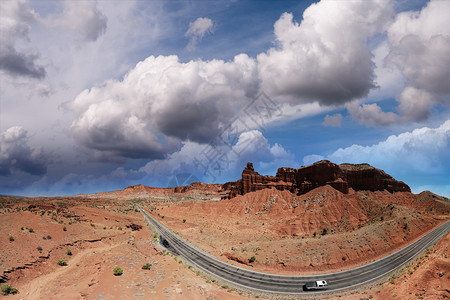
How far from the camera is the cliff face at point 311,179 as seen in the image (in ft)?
376

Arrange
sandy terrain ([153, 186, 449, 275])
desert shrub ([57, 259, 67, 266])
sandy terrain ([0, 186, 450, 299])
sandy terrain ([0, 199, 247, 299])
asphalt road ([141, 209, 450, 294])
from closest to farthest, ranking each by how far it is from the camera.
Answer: sandy terrain ([0, 199, 247, 299])
sandy terrain ([0, 186, 450, 299])
desert shrub ([57, 259, 67, 266])
asphalt road ([141, 209, 450, 294])
sandy terrain ([153, 186, 449, 275])

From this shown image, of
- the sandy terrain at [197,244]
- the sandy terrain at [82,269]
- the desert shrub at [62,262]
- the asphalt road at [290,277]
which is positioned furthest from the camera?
Answer: the asphalt road at [290,277]

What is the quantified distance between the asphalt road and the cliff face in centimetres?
6111

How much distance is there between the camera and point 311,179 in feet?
377

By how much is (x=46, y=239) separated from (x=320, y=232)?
226 ft

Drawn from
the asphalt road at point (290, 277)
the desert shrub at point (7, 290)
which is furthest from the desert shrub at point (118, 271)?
the asphalt road at point (290, 277)

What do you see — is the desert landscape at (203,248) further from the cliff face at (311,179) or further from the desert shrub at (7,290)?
the cliff face at (311,179)

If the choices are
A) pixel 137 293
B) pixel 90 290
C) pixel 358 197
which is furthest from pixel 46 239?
pixel 358 197

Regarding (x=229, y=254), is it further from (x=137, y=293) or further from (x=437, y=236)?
(x=437, y=236)

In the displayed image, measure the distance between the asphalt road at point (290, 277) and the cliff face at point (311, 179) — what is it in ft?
200

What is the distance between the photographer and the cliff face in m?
115

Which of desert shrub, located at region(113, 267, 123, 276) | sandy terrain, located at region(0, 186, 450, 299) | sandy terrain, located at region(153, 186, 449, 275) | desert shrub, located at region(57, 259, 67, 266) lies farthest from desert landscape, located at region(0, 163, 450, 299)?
desert shrub, located at region(113, 267, 123, 276)

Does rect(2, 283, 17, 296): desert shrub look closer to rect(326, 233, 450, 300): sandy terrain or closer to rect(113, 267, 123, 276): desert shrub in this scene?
rect(113, 267, 123, 276): desert shrub

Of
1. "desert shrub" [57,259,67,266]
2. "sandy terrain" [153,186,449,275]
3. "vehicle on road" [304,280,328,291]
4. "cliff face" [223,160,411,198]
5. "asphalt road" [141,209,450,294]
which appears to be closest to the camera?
"desert shrub" [57,259,67,266]
